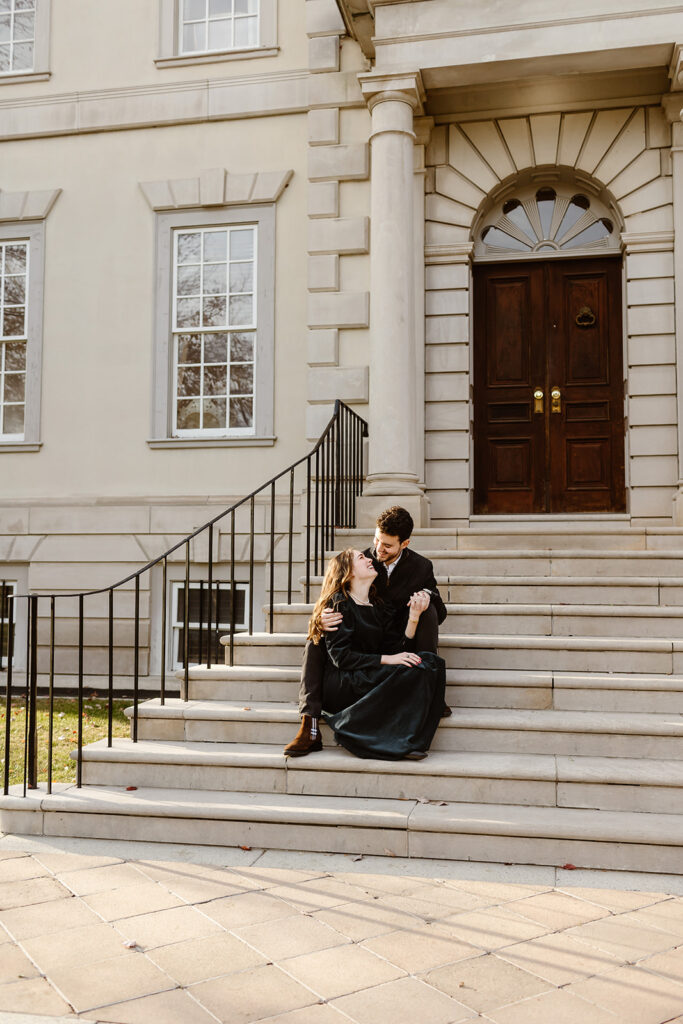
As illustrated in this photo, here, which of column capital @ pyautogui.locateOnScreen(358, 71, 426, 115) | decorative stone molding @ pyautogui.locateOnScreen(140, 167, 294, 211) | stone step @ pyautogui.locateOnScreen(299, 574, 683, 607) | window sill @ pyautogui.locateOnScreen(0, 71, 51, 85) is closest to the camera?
stone step @ pyautogui.locateOnScreen(299, 574, 683, 607)

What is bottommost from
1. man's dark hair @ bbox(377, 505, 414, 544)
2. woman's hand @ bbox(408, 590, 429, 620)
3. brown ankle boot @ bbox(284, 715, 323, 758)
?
brown ankle boot @ bbox(284, 715, 323, 758)

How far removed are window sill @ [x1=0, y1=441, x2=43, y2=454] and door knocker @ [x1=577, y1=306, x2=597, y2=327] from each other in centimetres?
582

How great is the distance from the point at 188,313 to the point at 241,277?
702 millimetres

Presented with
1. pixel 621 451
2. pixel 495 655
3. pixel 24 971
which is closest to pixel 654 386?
pixel 621 451

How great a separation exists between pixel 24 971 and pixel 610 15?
8277 mm

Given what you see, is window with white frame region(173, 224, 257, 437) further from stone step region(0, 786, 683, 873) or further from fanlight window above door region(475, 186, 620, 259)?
stone step region(0, 786, 683, 873)

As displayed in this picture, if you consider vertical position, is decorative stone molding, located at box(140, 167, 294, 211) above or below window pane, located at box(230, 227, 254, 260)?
above

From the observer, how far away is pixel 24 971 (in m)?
3.24

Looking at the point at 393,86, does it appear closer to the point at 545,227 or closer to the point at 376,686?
the point at 545,227

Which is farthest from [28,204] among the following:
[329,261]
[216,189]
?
[329,261]

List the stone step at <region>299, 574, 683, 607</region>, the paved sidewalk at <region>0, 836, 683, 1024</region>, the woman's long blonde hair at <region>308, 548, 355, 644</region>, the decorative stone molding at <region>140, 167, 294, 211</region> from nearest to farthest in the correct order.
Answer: the paved sidewalk at <region>0, 836, 683, 1024</region> < the woman's long blonde hair at <region>308, 548, 355, 644</region> < the stone step at <region>299, 574, 683, 607</region> < the decorative stone molding at <region>140, 167, 294, 211</region>

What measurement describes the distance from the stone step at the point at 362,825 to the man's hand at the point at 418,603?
1.03 metres

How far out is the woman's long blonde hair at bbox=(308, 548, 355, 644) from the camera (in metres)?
5.12

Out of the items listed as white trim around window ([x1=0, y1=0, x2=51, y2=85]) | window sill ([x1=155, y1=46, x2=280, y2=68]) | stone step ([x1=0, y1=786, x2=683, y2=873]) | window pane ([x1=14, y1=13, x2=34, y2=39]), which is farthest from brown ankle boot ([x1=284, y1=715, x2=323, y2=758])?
window pane ([x1=14, y1=13, x2=34, y2=39])
